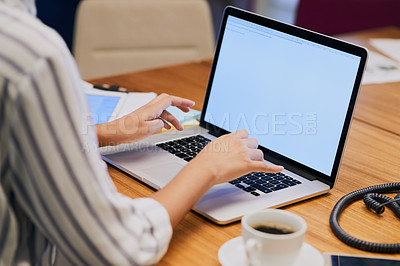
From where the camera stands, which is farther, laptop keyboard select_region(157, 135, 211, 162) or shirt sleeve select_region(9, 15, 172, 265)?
laptop keyboard select_region(157, 135, 211, 162)

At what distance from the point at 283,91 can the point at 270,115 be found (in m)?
0.06

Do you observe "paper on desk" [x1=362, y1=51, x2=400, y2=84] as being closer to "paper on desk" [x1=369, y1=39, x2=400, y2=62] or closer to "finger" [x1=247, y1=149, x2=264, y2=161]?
"paper on desk" [x1=369, y1=39, x2=400, y2=62]

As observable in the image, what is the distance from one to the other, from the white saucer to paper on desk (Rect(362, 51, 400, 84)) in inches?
41.1

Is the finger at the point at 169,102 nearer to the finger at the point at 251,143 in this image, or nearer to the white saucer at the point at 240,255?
the finger at the point at 251,143

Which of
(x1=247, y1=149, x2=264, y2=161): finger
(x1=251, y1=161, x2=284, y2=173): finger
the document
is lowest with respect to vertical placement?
the document

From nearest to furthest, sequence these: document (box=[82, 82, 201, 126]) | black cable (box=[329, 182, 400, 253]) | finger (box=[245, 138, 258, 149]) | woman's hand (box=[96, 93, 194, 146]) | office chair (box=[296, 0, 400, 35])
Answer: black cable (box=[329, 182, 400, 253])
finger (box=[245, 138, 258, 149])
woman's hand (box=[96, 93, 194, 146])
document (box=[82, 82, 201, 126])
office chair (box=[296, 0, 400, 35])

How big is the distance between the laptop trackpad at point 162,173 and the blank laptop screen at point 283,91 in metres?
0.18

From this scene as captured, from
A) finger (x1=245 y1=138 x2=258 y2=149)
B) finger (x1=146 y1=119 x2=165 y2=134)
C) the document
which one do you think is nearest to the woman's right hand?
finger (x1=245 y1=138 x2=258 y2=149)

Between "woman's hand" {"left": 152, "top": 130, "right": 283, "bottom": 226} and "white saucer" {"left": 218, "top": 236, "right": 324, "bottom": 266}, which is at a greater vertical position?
"woman's hand" {"left": 152, "top": 130, "right": 283, "bottom": 226}

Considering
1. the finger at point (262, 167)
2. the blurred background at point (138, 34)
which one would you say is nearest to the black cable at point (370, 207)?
the finger at point (262, 167)

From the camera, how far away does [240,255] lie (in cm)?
81

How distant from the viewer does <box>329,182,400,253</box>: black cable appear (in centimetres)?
86

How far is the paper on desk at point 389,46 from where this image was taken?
2041mm

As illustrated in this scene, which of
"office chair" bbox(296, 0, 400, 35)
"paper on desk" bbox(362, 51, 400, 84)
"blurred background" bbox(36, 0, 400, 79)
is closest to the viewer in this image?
"paper on desk" bbox(362, 51, 400, 84)
